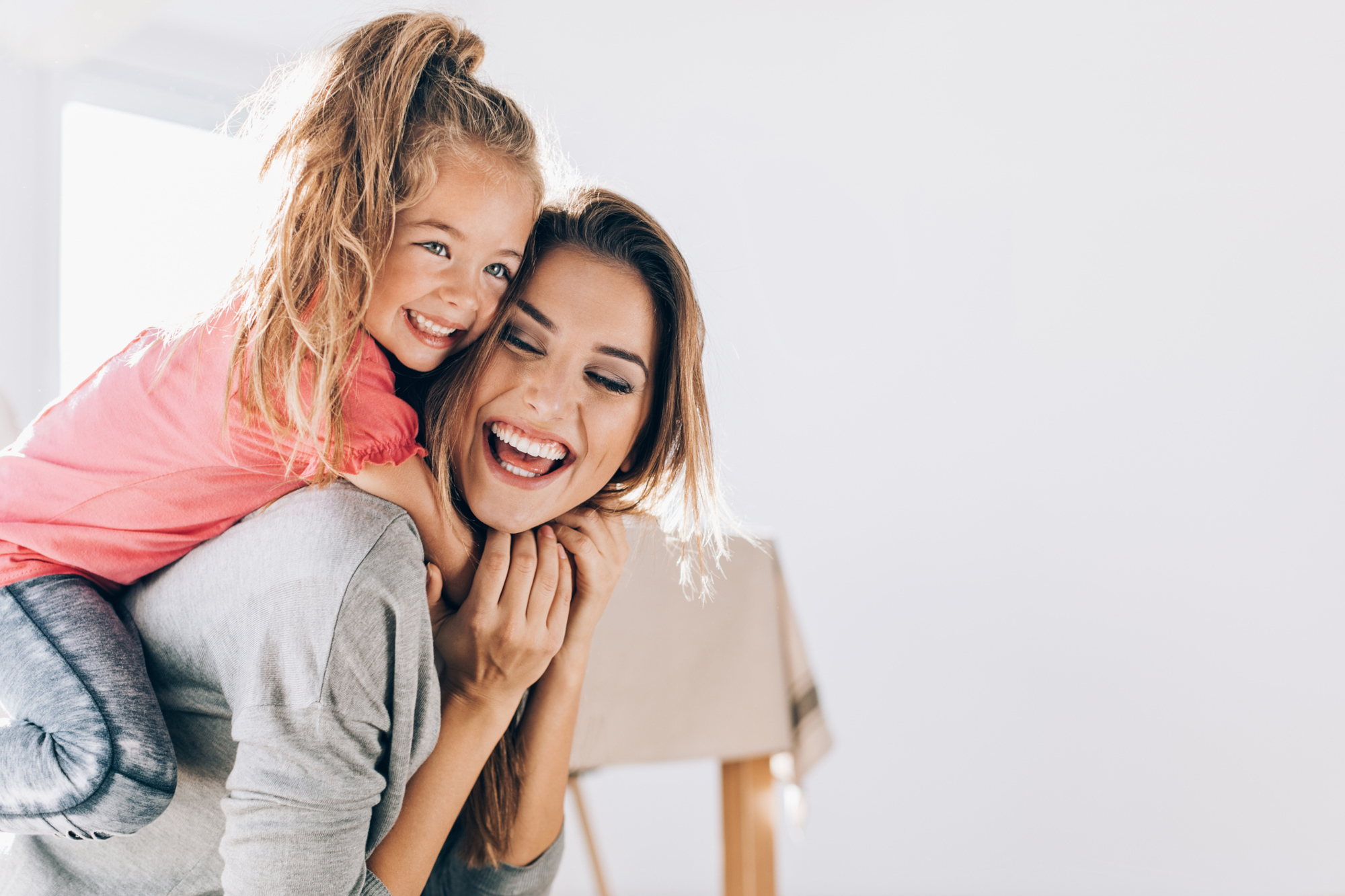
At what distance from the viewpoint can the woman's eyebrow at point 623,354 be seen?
40.6 inches

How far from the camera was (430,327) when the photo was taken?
1009mm

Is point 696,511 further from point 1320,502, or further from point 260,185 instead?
point 1320,502

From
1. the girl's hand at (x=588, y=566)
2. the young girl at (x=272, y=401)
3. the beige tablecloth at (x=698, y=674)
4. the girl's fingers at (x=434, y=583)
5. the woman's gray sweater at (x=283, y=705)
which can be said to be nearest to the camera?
the woman's gray sweater at (x=283, y=705)

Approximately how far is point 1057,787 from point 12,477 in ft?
8.73

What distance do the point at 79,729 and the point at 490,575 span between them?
14.0 inches

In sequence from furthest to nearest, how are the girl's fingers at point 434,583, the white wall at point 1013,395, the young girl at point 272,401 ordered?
1. the white wall at point 1013,395
2. the girl's fingers at point 434,583
3. the young girl at point 272,401

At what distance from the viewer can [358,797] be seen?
0.77 m

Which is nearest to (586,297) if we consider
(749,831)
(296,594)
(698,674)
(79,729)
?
(296,594)

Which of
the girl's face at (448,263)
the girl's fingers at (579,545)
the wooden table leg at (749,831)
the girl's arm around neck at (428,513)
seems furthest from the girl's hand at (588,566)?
the wooden table leg at (749,831)

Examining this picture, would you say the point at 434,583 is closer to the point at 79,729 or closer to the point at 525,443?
the point at 525,443

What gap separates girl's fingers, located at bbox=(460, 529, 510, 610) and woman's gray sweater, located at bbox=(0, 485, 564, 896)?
15 cm

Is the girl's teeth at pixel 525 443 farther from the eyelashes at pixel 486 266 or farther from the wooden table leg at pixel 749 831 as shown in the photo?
the wooden table leg at pixel 749 831

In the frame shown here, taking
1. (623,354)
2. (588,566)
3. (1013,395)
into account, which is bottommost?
(588,566)

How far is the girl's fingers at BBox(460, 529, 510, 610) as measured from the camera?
3.25 ft
